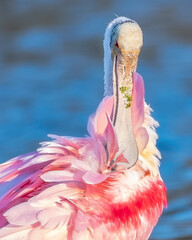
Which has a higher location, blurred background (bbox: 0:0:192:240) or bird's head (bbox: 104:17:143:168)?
blurred background (bbox: 0:0:192:240)

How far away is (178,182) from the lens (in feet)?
19.3

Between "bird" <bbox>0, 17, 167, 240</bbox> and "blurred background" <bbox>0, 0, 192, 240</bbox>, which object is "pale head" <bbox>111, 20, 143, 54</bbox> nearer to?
"bird" <bbox>0, 17, 167, 240</bbox>

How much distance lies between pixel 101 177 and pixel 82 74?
323 centimetres

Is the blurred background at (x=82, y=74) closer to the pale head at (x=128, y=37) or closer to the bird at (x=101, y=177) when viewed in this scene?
the bird at (x=101, y=177)

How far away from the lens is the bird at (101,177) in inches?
159

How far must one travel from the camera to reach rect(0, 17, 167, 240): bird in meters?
4.05

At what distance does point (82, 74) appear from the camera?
24.0 feet

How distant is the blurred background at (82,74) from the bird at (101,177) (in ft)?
3.24

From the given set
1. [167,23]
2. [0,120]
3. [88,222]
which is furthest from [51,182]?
[167,23]

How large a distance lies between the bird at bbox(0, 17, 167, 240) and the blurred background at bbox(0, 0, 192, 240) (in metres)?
0.99

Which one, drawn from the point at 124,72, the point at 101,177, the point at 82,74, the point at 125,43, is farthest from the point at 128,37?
the point at 82,74

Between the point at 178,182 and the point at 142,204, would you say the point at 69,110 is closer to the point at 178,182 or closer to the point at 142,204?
the point at 178,182

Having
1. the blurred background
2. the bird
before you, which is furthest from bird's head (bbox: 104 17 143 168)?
the blurred background

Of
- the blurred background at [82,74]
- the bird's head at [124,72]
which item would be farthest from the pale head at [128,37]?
the blurred background at [82,74]
